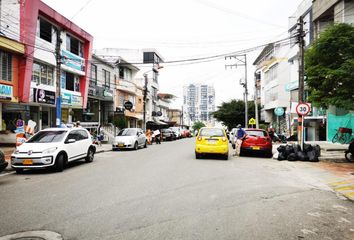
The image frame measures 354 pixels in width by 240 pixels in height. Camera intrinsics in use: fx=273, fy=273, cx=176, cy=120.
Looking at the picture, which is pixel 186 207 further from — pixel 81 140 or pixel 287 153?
pixel 287 153

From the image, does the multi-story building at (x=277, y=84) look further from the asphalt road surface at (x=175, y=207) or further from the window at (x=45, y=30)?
the asphalt road surface at (x=175, y=207)

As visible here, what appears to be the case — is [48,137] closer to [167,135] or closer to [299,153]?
[299,153]

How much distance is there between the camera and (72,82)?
24109 millimetres

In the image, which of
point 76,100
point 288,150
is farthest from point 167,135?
point 288,150

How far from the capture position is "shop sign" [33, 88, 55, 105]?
18.7 metres

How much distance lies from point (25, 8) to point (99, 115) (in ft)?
48.4

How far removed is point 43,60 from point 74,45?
5.62 metres

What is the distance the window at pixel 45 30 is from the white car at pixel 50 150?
11.7 metres

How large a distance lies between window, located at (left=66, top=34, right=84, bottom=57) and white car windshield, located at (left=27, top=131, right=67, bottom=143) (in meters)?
14.5

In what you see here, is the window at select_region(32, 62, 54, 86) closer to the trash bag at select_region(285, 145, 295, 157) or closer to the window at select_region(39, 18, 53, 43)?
the window at select_region(39, 18, 53, 43)

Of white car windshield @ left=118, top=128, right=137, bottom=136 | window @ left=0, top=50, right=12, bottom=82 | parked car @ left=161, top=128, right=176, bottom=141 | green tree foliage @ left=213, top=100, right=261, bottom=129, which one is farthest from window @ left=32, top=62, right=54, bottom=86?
green tree foliage @ left=213, top=100, right=261, bottom=129

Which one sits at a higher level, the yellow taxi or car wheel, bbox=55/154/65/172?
the yellow taxi

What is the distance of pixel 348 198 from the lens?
650 cm

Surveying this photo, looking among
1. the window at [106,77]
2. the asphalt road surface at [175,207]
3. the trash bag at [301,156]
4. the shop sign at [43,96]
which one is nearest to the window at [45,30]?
the shop sign at [43,96]
